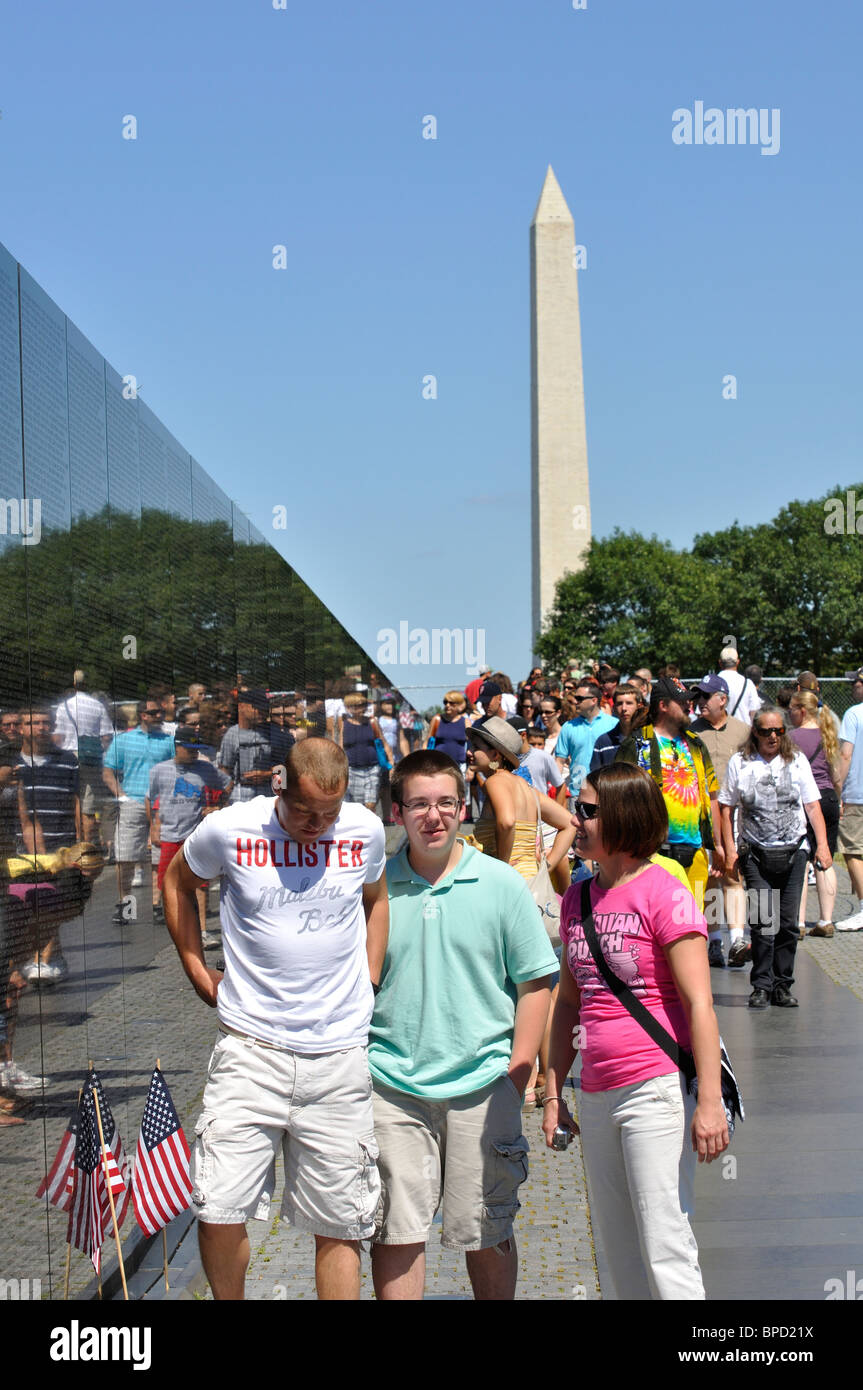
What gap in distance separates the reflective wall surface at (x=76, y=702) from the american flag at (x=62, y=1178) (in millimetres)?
31

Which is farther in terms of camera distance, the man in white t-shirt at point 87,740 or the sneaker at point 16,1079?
the man in white t-shirt at point 87,740

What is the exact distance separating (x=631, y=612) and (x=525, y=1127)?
73664 millimetres

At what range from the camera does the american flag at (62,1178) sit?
14.7 feet

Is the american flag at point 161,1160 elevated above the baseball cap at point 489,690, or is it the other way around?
the baseball cap at point 489,690

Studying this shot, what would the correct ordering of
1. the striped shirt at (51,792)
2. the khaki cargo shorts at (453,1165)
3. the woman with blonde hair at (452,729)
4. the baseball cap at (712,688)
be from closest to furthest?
the khaki cargo shorts at (453,1165)
the striped shirt at (51,792)
the baseball cap at (712,688)
the woman with blonde hair at (452,729)

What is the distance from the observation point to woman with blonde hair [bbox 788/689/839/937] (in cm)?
1341

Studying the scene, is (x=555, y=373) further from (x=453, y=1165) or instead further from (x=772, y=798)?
(x=453, y=1165)

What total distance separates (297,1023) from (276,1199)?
8.07 ft

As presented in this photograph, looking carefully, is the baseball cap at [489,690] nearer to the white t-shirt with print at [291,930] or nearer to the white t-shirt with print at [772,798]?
the white t-shirt with print at [772,798]

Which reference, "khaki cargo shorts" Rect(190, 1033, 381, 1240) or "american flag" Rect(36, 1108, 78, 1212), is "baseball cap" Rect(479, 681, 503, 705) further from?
"khaki cargo shorts" Rect(190, 1033, 381, 1240)

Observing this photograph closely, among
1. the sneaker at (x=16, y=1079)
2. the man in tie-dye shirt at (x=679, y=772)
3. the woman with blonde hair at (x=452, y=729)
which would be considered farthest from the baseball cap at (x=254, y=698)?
the woman with blonde hair at (x=452, y=729)
